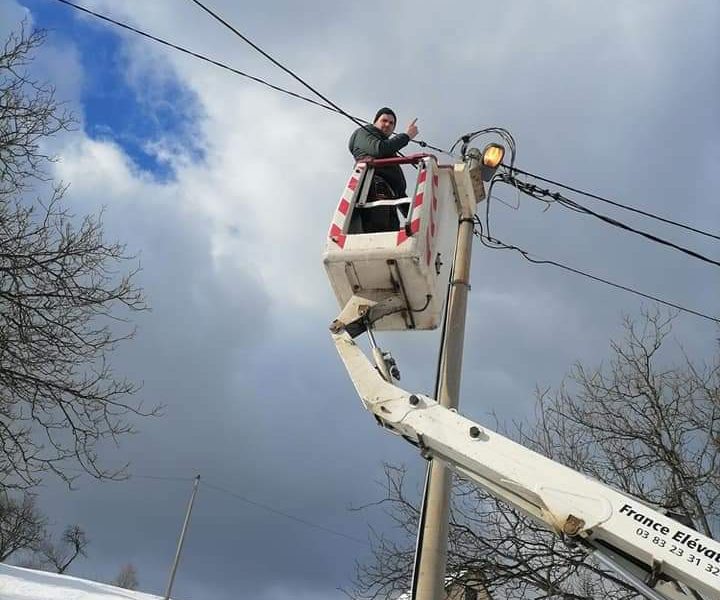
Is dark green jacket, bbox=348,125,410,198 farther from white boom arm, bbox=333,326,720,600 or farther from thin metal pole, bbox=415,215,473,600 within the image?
white boom arm, bbox=333,326,720,600

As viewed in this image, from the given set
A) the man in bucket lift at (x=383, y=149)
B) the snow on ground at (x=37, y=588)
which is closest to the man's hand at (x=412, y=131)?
the man in bucket lift at (x=383, y=149)

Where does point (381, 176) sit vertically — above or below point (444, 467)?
above

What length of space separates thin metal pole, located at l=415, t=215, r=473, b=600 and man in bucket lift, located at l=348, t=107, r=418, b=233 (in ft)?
3.05

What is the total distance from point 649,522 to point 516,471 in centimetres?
60

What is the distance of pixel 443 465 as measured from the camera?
4559 mm

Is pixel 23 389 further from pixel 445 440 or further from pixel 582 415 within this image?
pixel 582 415

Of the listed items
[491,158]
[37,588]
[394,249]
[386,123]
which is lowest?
[394,249]

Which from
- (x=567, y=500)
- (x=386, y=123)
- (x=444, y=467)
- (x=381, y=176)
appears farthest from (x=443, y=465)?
(x=386, y=123)

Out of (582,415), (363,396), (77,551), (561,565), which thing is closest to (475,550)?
(561,565)

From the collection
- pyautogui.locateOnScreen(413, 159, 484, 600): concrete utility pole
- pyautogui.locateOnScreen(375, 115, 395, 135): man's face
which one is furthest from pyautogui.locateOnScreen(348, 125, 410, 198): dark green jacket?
pyautogui.locateOnScreen(413, 159, 484, 600): concrete utility pole

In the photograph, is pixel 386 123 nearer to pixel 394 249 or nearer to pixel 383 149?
pixel 383 149

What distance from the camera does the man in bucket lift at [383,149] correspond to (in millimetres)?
4535

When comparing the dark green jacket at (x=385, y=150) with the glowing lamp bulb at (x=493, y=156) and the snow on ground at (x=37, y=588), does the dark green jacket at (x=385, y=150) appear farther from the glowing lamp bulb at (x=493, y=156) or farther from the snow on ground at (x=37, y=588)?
the snow on ground at (x=37, y=588)

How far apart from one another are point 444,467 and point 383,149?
2323 millimetres
